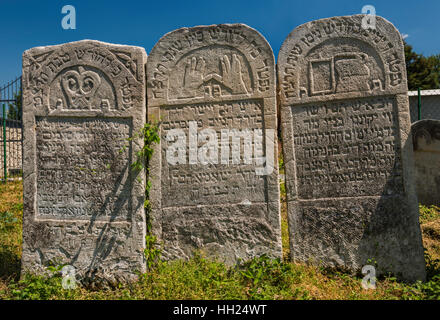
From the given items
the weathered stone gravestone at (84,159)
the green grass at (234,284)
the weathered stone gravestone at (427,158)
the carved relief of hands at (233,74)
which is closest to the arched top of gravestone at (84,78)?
the weathered stone gravestone at (84,159)

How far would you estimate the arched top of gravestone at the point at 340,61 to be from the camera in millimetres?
3727

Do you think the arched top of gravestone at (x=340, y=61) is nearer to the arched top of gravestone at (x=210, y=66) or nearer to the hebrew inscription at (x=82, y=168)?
the arched top of gravestone at (x=210, y=66)

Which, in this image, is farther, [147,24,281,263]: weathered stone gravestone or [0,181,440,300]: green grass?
[147,24,281,263]: weathered stone gravestone

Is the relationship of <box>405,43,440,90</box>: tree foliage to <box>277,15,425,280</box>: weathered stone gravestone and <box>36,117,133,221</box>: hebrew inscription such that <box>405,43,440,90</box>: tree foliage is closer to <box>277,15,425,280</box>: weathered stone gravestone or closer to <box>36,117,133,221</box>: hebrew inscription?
<box>277,15,425,280</box>: weathered stone gravestone

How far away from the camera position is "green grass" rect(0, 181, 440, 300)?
3320mm

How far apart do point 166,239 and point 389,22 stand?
325 cm

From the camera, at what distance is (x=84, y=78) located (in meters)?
4.14

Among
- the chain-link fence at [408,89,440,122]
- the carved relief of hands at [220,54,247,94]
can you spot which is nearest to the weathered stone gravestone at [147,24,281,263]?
the carved relief of hands at [220,54,247,94]

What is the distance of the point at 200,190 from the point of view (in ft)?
13.0

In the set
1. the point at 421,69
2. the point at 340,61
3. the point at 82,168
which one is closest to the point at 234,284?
the point at 82,168

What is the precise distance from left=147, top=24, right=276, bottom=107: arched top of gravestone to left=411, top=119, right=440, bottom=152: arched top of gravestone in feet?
8.20

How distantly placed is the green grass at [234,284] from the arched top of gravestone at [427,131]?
179cm

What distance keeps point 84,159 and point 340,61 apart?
2.96 m

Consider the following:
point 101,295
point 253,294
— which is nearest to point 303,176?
point 253,294
